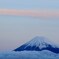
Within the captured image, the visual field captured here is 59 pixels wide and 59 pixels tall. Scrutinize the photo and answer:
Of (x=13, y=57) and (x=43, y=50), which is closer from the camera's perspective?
(x=13, y=57)

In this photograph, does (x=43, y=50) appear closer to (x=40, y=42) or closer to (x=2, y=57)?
(x=40, y=42)

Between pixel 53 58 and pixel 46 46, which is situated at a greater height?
pixel 46 46

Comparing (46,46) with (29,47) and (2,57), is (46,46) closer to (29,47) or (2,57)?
(29,47)

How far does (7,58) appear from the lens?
171ft

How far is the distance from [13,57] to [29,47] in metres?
18.4

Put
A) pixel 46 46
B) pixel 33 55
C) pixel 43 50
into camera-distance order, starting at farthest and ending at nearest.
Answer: pixel 46 46 < pixel 43 50 < pixel 33 55

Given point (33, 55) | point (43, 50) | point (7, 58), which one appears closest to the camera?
point (7, 58)

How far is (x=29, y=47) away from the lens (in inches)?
2813

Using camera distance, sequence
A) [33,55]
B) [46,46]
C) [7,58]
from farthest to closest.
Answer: [46,46], [33,55], [7,58]

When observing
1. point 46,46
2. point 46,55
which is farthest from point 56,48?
point 46,55

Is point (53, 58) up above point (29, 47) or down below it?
below

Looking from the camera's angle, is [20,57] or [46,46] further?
[46,46]

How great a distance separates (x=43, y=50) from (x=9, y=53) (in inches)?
477

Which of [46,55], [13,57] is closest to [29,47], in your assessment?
[46,55]
